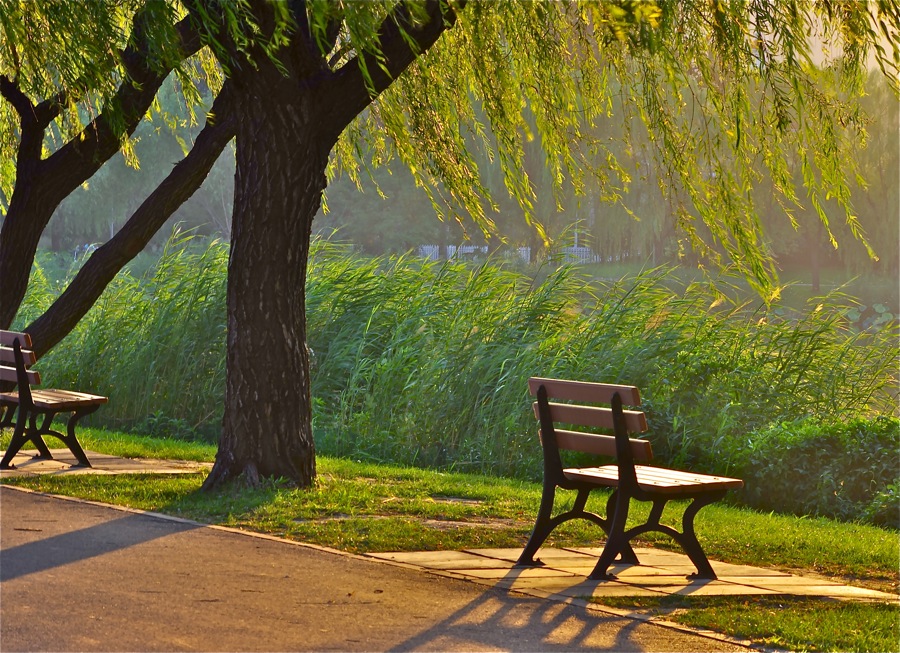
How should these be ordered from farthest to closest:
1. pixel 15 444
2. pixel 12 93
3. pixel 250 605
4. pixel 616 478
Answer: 1. pixel 12 93
2. pixel 15 444
3. pixel 616 478
4. pixel 250 605

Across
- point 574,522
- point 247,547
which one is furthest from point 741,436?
point 247,547

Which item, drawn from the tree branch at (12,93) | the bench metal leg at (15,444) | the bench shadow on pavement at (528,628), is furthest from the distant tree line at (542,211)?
the bench shadow on pavement at (528,628)

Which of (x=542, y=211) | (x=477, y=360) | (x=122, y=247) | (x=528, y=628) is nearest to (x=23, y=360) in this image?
(x=122, y=247)

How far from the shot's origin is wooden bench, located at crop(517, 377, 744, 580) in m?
6.00

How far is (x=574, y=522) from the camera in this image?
7.78 m

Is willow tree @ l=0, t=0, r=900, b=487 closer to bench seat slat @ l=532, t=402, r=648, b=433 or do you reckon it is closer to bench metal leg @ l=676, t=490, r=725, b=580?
bench seat slat @ l=532, t=402, r=648, b=433

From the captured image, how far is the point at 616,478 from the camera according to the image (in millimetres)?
6207

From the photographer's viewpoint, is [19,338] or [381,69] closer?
[381,69]

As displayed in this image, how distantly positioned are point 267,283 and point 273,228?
0.36m

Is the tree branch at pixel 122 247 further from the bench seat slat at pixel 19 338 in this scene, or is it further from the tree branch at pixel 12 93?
the bench seat slat at pixel 19 338

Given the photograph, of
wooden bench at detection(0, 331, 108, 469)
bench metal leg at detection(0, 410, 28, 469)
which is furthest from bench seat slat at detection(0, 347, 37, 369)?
bench metal leg at detection(0, 410, 28, 469)

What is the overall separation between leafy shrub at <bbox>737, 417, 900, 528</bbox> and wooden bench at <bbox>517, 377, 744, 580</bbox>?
3.35 metres

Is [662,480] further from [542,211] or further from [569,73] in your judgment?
[542,211]

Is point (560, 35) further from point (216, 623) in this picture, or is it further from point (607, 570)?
point (216, 623)
